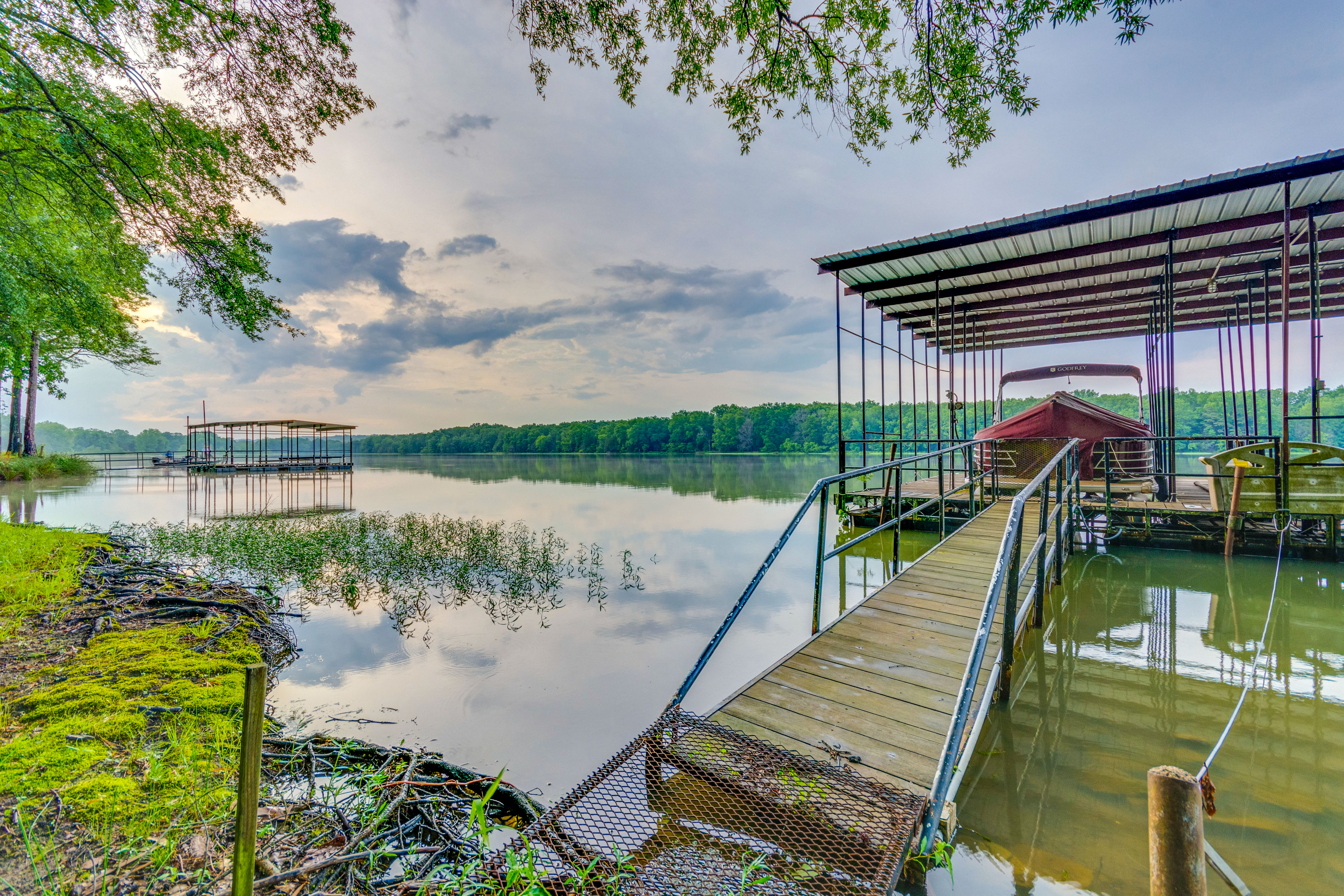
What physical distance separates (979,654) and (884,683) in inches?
28.7

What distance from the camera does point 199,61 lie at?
192 inches

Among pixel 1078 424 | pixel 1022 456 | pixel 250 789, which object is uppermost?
pixel 1078 424

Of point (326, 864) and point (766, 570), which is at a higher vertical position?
point (766, 570)

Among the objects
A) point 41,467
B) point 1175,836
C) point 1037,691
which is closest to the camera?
point 1175,836

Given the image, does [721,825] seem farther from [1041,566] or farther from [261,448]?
[261,448]

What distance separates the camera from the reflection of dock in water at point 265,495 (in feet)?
47.4

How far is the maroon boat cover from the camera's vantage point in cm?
786

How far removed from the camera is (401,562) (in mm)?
7988

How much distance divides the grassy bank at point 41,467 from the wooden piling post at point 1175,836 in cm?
3176

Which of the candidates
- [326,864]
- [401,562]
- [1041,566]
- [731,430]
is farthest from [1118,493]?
[731,430]

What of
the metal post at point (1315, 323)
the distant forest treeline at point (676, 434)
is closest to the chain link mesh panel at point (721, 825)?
the metal post at point (1315, 323)

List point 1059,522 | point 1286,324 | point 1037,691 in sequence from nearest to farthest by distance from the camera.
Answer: point 1037,691 → point 1059,522 → point 1286,324

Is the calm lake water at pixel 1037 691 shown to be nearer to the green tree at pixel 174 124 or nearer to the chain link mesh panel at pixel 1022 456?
the chain link mesh panel at pixel 1022 456

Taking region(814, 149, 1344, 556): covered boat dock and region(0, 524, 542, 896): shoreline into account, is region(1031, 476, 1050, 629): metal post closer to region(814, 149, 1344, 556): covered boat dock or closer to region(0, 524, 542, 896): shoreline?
region(814, 149, 1344, 556): covered boat dock
